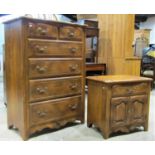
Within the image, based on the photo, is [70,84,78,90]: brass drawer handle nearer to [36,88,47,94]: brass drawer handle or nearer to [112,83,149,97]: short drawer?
[36,88,47,94]: brass drawer handle

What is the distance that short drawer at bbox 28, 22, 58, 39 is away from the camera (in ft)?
6.59

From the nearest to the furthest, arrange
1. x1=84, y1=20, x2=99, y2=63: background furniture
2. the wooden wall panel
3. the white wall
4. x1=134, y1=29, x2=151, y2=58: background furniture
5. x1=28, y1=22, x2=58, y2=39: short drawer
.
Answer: x1=28, y1=22, x2=58, y2=39: short drawer
the wooden wall panel
x1=84, y1=20, x2=99, y2=63: background furniture
x1=134, y1=29, x2=151, y2=58: background furniture
the white wall

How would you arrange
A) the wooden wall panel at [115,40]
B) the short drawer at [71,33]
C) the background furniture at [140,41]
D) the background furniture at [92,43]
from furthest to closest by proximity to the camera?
the background furniture at [140,41], the background furniture at [92,43], the wooden wall panel at [115,40], the short drawer at [71,33]

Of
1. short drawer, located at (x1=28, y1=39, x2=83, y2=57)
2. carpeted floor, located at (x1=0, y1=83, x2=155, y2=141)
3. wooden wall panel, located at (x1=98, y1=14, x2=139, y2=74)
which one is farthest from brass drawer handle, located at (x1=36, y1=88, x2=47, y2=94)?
wooden wall panel, located at (x1=98, y1=14, x2=139, y2=74)

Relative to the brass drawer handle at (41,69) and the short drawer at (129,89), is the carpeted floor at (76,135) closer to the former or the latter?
the short drawer at (129,89)

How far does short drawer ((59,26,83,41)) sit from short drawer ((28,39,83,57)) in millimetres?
63

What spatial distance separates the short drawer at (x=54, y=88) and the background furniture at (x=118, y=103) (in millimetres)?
168

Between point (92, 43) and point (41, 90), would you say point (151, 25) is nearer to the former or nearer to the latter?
point (92, 43)

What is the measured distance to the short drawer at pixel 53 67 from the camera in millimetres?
2066

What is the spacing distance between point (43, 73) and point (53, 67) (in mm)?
134

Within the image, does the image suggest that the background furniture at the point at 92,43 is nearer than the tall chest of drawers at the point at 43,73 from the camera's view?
No

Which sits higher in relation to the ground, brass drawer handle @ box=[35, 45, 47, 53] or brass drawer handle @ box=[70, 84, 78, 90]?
brass drawer handle @ box=[35, 45, 47, 53]

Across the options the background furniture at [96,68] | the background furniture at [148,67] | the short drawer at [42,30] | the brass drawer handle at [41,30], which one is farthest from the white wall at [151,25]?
the brass drawer handle at [41,30]

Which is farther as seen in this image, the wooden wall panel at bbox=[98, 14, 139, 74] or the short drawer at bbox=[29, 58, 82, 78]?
the wooden wall panel at bbox=[98, 14, 139, 74]
